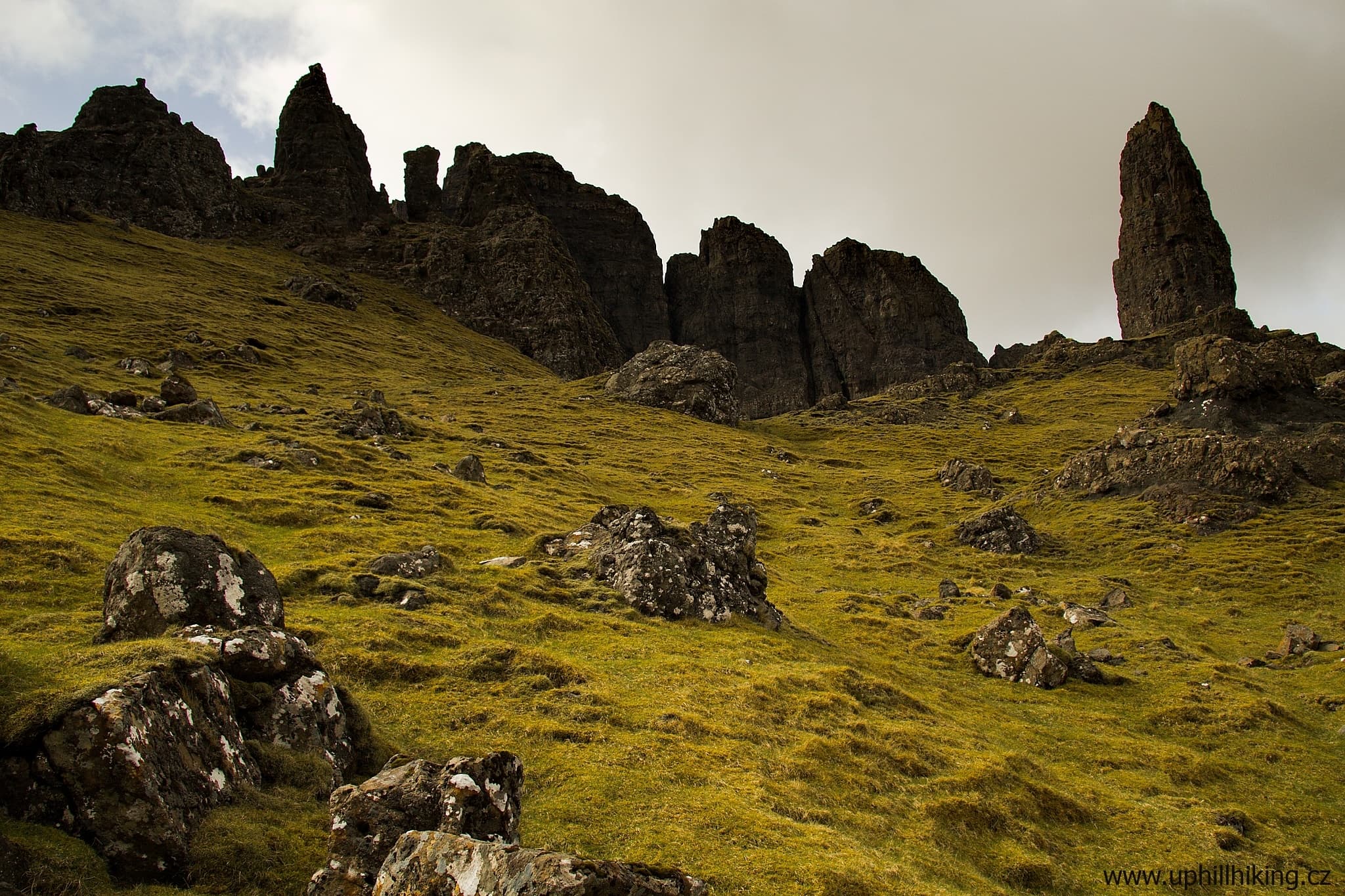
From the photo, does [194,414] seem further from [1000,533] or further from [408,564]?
[1000,533]

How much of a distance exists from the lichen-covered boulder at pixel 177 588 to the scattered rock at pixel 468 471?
117ft

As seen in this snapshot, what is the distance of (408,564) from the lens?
2962 cm

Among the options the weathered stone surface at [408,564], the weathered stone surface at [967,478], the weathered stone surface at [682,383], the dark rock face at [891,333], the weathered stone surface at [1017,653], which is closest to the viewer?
the weathered stone surface at [408,564]

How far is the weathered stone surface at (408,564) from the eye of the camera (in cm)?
2886

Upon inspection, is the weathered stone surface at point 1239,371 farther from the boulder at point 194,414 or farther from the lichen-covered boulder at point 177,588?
the boulder at point 194,414

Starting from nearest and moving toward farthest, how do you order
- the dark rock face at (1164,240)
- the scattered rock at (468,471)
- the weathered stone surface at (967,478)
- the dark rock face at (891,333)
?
the scattered rock at (468,471), the weathered stone surface at (967,478), the dark rock face at (1164,240), the dark rock face at (891,333)

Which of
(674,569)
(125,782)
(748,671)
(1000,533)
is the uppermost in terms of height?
(1000,533)

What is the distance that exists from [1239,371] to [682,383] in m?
76.1

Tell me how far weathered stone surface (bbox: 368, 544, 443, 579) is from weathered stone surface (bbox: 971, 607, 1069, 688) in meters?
23.3

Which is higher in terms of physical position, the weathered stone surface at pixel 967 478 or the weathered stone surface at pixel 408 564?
the weathered stone surface at pixel 967 478

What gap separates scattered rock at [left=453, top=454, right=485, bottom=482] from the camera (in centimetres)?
5394

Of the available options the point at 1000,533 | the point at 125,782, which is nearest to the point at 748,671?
the point at 125,782

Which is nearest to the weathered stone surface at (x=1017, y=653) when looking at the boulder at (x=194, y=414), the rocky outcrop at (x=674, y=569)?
the rocky outcrop at (x=674, y=569)

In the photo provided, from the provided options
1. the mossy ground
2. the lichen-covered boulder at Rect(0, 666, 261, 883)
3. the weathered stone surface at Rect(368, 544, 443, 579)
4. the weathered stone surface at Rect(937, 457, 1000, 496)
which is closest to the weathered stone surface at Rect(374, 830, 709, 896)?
the mossy ground
